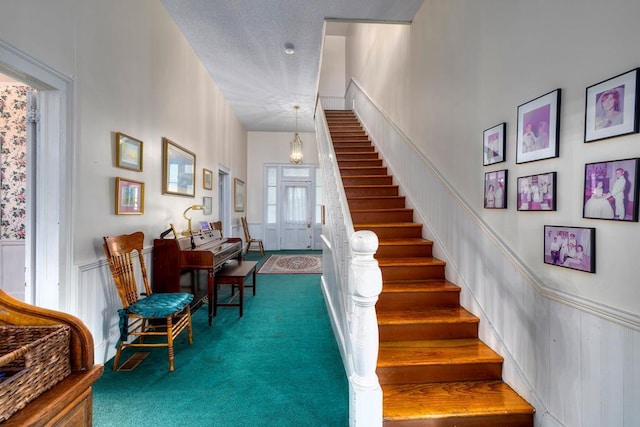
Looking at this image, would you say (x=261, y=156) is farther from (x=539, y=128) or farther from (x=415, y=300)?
(x=539, y=128)

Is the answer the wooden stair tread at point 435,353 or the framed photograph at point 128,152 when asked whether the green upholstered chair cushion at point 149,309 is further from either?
the wooden stair tread at point 435,353

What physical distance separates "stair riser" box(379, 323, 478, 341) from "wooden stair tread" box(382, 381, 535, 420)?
1.16 ft

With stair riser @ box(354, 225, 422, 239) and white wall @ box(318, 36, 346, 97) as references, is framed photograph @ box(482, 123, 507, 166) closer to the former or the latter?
stair riser @ box(354, 225, 422, 239)

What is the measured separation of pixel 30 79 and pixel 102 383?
215cm

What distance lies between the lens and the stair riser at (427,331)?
2.28 meters

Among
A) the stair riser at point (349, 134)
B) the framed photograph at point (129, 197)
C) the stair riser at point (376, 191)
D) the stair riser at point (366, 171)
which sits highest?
the stair riser at point (349, 134)

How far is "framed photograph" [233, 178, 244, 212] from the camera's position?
284 inches

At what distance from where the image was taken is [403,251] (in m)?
3.08

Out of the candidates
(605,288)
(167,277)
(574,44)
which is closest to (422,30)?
(574,44)

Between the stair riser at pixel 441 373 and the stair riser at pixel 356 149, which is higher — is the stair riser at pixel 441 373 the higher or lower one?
the lower one

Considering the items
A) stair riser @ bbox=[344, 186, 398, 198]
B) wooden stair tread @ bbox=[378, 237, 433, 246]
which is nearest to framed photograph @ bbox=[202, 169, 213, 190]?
stair riser @ bbox=[344, 186, 398, 198]

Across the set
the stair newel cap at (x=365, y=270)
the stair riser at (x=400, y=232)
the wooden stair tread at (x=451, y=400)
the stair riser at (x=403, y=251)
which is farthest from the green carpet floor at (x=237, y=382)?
the stair riser at (x=400, y=232)

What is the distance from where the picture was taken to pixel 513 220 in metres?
1.96

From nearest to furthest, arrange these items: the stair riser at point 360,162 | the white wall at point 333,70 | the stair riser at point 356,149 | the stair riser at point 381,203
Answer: the stair riser at point 381,203 → the stair riser at point 360,162 → the stair riser at point 356,149 → the white wall at point 333,70
